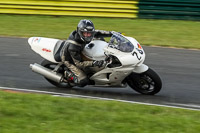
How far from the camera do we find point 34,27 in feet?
54.3

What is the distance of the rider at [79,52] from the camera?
855cm

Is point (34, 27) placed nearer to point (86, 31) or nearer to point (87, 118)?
point (86, 31)

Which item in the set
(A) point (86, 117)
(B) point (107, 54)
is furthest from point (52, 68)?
(A) point (86, 117)

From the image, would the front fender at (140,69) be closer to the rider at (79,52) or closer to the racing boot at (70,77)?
the rider at (79,52)

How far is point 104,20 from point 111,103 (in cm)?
1071

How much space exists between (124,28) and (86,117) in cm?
1046

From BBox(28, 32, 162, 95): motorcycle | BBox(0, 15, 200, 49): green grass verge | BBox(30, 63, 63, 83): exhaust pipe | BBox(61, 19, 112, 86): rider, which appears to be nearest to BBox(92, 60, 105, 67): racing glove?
BBox(61, 19, 112, 86): rider

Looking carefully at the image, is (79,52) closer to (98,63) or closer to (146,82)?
(98,63)

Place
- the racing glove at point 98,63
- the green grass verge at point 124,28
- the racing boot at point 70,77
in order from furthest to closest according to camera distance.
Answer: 1. the green grass verge at point 124,28
2. the racing boot at point 70,77
3. the racing glove at point 98,63

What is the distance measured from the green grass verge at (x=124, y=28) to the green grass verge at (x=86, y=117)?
718 centimetres

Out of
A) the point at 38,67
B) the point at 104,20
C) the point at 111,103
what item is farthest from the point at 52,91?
the point at 104,20

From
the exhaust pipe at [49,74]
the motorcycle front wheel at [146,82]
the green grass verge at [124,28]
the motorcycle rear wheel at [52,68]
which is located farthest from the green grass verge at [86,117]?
the green grass verge at [124,28]

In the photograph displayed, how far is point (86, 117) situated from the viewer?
20.7 feet

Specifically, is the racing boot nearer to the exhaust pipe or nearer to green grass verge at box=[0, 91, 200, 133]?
the exhaust pipe
